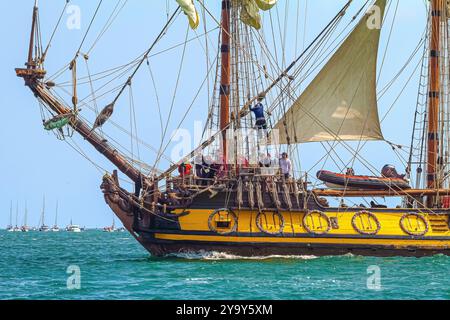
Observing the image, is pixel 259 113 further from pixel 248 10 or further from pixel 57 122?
pixel 57 122

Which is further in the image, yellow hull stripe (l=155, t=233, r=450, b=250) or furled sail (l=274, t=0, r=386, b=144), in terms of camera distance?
furled sail (l=274, t=0, r=386, b=144)

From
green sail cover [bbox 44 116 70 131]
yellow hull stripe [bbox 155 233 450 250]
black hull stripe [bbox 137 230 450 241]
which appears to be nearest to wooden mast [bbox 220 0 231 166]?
black hull stripe [bbox 137 230 450 241]

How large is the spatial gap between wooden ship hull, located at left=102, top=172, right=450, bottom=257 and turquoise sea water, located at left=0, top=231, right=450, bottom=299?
566 mm

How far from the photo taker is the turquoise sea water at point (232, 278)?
24.7m

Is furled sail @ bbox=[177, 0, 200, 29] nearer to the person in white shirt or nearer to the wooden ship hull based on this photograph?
the person in white shirt

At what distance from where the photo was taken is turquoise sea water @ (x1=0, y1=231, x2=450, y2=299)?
81.0 feet

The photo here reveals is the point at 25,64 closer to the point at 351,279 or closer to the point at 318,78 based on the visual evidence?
the point at 318,78

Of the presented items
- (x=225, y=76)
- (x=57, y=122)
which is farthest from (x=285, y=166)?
(x=57, y=122)

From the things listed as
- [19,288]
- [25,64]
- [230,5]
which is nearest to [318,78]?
[230,5]

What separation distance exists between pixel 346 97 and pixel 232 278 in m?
13.0

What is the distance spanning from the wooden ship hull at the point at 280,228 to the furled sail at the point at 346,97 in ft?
12.6

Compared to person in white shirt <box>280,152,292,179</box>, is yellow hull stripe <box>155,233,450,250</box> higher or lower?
lower

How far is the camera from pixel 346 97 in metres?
38.3
